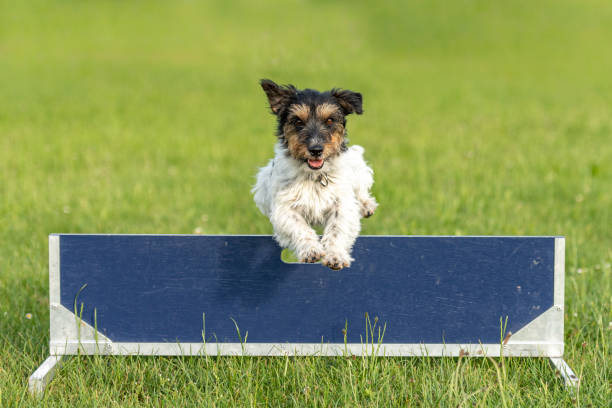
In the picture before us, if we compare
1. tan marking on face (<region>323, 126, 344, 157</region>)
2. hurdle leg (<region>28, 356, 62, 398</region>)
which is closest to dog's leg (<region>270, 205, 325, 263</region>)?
tan marking on face (<region>323, 126, 344, 157</region>)

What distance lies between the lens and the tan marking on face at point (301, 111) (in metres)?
3.94

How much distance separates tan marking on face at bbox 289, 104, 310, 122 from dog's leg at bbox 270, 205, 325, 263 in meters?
0.59

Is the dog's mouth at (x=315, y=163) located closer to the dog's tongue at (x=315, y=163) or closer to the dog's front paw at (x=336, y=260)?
the dog's tongue at (x=315, y=163)

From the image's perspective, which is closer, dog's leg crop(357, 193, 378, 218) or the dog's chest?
the dog's chest

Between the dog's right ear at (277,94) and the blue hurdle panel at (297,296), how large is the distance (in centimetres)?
88

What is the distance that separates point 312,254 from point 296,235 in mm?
209

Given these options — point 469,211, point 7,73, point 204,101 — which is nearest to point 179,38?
point 7,73

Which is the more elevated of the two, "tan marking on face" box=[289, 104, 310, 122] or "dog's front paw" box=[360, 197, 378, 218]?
"tan marking on face" box=[289, 104, 310, 122]

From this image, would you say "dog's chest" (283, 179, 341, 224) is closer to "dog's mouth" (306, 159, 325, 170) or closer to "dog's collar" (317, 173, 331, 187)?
"dog's collar" (317, 173, 331, 187)

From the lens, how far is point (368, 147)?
11.9 m

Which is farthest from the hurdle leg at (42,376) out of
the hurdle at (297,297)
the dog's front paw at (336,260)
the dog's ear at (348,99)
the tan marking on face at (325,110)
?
the dog's ear at (348,99)

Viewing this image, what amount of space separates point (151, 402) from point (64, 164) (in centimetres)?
754

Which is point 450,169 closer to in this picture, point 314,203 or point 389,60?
point 314,203

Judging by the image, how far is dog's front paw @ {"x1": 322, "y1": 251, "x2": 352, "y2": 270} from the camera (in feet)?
12.8
